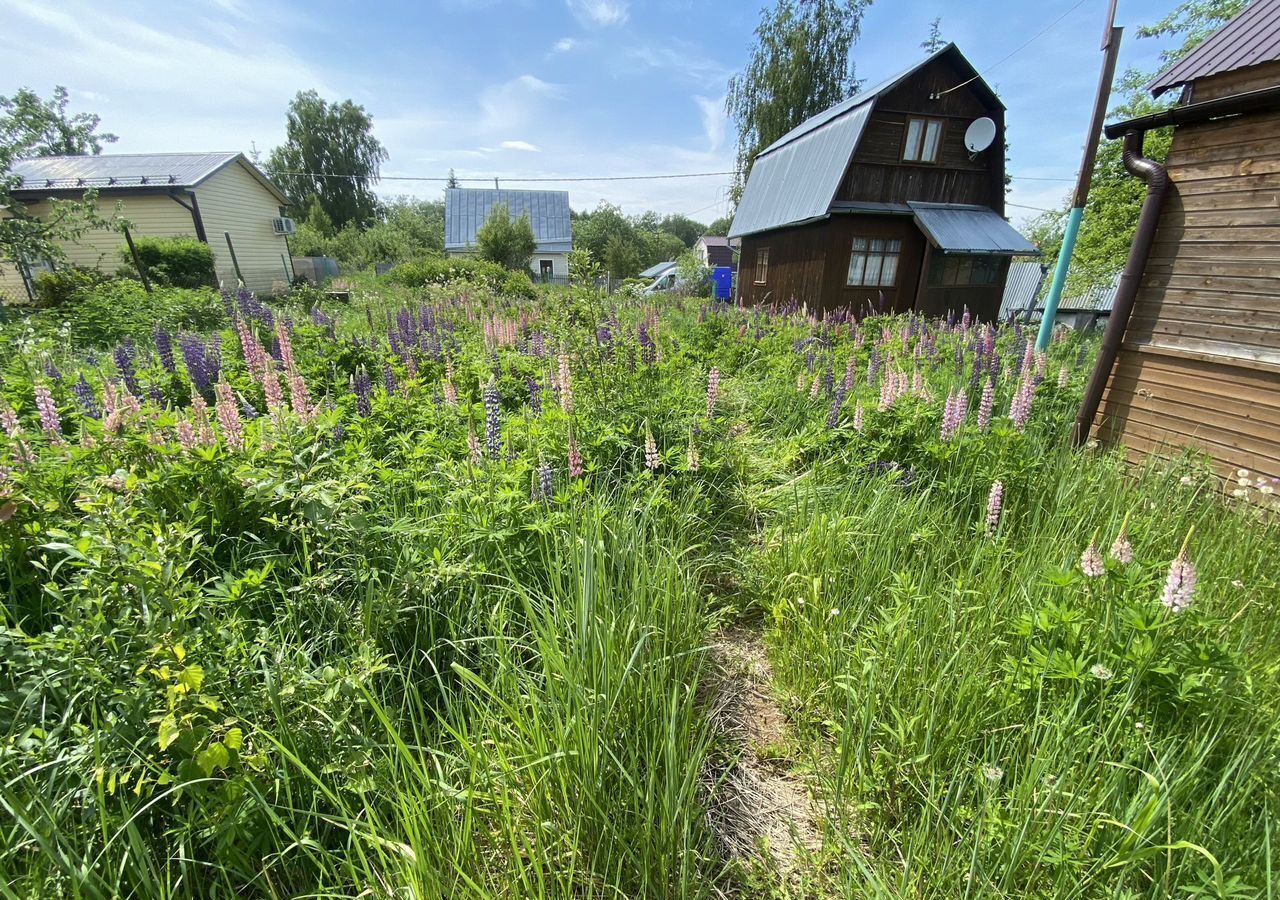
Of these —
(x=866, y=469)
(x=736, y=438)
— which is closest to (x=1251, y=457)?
(x=866, y=469)

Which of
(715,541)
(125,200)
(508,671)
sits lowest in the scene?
(715,541)

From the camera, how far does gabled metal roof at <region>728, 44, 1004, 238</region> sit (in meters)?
14.2

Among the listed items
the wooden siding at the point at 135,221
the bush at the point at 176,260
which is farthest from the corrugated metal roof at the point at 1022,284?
the wooden siding at the point at 135,221

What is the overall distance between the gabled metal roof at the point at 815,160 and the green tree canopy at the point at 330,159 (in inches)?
1764

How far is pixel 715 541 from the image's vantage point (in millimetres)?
3357

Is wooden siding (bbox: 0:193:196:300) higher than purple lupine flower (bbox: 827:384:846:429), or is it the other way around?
wooden siding (bbox: 0:193:196:300)

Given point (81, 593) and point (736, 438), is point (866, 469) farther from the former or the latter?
point (81, 593)

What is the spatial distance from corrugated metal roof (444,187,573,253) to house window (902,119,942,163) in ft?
103

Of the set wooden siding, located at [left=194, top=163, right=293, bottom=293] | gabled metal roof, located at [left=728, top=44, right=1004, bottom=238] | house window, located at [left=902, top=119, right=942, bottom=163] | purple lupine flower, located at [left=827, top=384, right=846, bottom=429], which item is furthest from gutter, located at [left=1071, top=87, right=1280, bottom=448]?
wooden siding, located at [left=194, top=163, right=293, bottom=293]

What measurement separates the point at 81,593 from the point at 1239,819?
3.74 meters

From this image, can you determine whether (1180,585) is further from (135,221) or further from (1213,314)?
(135,221)

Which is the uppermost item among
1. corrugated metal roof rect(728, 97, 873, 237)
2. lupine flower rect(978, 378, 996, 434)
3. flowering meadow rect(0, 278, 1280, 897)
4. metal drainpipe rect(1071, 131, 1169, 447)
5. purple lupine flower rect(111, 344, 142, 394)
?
corrugated metal roof rect(728, 97, 873, 237)

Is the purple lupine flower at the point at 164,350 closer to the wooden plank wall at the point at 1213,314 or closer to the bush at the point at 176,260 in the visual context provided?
the wooden plank wall at the point at 1213,314

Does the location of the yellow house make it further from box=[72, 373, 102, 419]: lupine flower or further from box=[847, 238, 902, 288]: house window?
box=[847, 238, 902, 288]: house window
